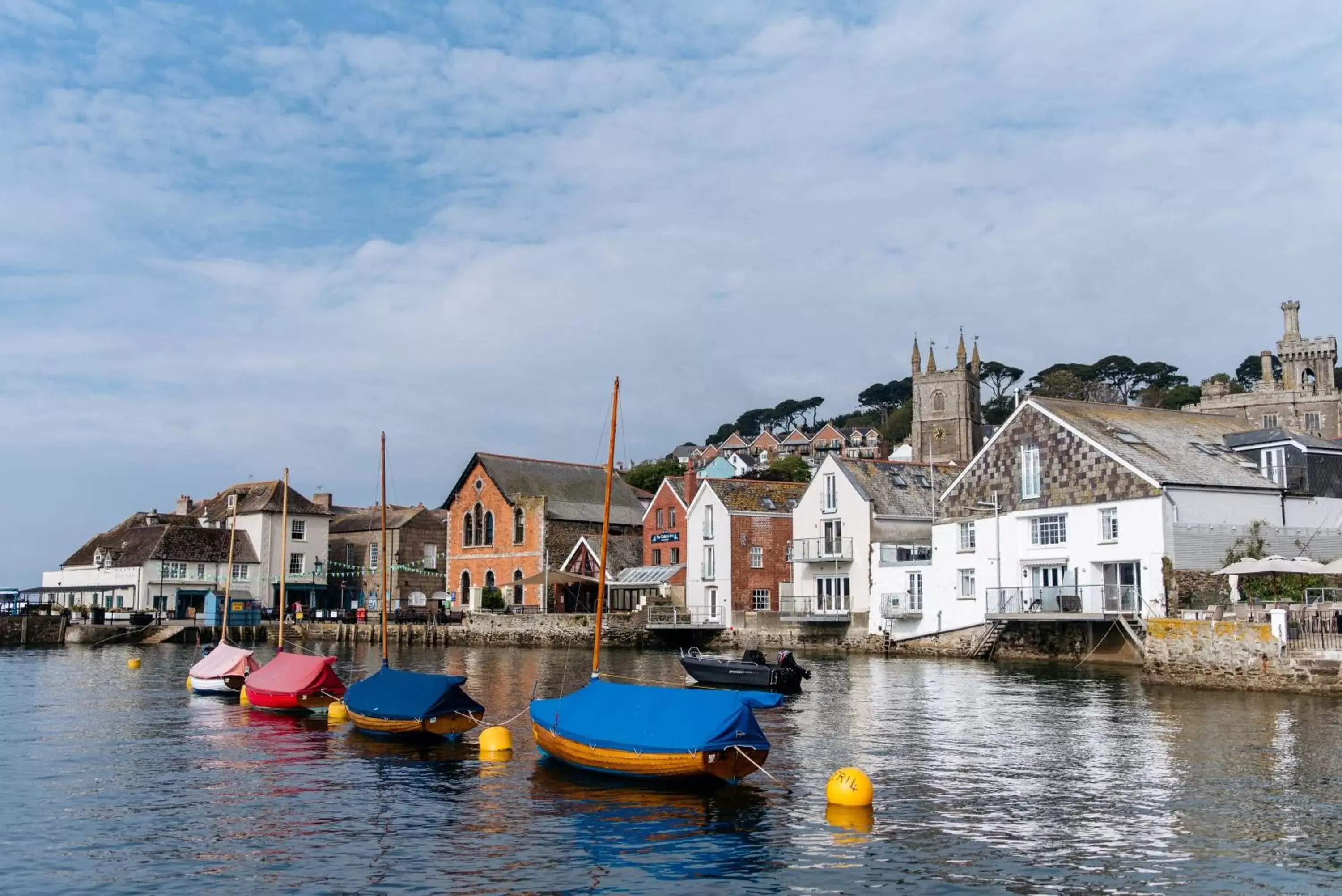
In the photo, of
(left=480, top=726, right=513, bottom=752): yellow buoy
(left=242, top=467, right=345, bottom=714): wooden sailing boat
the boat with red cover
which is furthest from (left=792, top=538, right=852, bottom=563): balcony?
(left=480, top=726, right=513, bottom=752): yellow buoy

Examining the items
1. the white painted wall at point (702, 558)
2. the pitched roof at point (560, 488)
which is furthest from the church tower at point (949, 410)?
the white painted wall at point (702, 558)

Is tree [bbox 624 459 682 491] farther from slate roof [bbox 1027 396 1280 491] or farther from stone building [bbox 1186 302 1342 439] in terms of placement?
slate roof [bbox 1027 396 1280 491]

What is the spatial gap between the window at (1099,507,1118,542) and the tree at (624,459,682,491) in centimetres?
8638

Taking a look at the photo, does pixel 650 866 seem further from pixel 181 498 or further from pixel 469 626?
pixel 181 498

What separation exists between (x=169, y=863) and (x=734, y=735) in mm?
9905

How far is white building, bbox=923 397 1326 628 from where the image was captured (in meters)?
49.8

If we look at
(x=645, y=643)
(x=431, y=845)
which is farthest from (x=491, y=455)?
(x=431, y=845)

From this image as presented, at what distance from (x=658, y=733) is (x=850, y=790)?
4.02 m

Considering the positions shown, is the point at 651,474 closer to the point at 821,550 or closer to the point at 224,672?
the point at 821,550

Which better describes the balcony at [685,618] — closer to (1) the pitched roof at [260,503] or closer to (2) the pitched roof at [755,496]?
(2) the pitched roof at [755,496]

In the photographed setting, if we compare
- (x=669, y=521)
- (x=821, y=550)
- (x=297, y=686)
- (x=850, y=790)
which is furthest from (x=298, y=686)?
(x=669, y=521)

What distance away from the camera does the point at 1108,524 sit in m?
51.8

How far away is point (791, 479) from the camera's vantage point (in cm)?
13862

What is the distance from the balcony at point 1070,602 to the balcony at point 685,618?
2048cm
